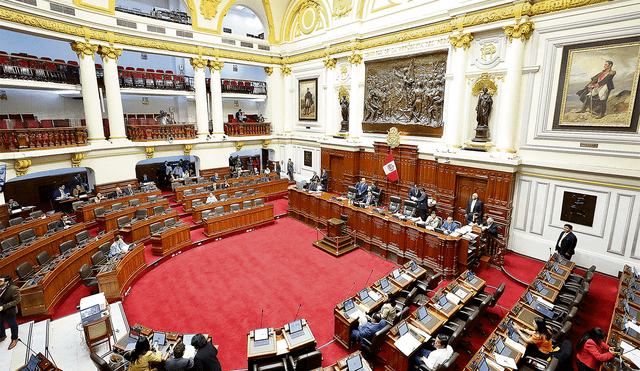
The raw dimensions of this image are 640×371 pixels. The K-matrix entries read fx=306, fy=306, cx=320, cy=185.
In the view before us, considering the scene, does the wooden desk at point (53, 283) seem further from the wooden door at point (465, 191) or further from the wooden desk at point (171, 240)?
the wooden door at point (465, 191)

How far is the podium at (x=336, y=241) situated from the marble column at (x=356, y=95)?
6135mm

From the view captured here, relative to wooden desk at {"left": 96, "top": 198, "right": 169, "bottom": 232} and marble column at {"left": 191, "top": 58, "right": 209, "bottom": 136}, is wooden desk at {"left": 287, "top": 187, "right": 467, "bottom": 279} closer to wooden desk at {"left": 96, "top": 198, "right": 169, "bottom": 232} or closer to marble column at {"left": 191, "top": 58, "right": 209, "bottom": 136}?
wooden desk at {"left": 96, "top": 198, "right": 169, "bottom": 232}

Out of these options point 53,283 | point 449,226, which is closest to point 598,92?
point 449,226

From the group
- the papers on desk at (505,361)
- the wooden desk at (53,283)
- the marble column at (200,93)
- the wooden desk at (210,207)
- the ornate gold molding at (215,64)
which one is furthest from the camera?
the ornate gold molding at (215,64)

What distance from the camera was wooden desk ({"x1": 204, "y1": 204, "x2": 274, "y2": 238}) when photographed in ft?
36.4

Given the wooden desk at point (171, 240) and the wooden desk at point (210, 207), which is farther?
the wooden desk at point (210, 207)

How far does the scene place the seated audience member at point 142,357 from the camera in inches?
177

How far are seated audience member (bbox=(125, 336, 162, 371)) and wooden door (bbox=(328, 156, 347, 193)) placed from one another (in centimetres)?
1182

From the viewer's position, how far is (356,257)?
9.73 m

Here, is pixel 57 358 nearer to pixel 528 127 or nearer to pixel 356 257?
pixel 356 257

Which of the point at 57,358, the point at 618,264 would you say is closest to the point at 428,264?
the point at 618,264

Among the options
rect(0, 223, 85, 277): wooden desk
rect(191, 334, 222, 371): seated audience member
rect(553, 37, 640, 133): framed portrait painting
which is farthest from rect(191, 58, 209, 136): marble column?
rect(553, 37, 640, 133): framed portrait painting

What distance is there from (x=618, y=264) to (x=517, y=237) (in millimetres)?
2377

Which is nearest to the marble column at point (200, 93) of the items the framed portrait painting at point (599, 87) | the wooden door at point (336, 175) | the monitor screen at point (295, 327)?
the wooden door at point (336, 175)
